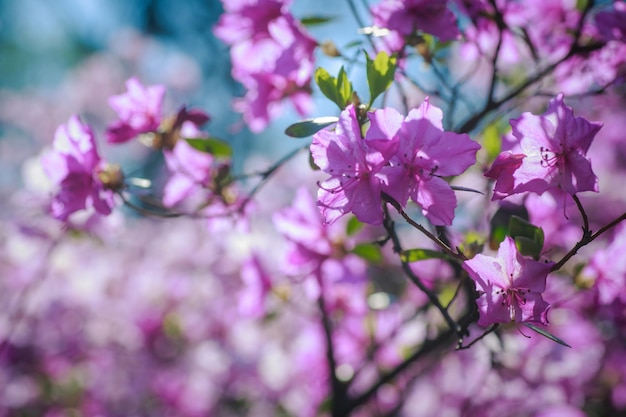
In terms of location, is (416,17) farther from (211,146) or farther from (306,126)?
(211,146)

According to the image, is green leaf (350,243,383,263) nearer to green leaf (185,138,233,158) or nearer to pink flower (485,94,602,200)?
green leaf (185,138,233,158)

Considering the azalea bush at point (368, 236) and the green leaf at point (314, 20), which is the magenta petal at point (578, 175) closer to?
the azalea bush at point (368, 236)

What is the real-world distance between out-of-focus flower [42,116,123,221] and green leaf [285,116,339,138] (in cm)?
39

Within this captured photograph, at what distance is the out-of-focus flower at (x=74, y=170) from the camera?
917mm

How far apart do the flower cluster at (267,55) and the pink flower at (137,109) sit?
0.19 m

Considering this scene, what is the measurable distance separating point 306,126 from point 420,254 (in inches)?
10.6

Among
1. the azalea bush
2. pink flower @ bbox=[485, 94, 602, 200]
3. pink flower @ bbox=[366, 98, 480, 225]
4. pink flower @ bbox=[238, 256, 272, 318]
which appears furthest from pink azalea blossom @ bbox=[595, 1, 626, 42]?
pink flower @ bbox=[238, 256, 272, 318]

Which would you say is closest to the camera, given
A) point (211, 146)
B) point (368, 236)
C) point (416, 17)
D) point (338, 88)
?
point (338, 88)

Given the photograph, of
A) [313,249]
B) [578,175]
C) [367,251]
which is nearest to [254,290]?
[313,249]

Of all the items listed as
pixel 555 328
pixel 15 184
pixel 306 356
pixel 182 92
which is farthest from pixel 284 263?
pixel 182 92

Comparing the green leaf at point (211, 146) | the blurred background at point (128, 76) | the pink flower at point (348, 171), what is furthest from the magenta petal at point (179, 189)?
the blurred background at point (128, 76)

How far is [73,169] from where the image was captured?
92cm

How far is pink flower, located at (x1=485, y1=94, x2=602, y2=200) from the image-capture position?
2.19ft

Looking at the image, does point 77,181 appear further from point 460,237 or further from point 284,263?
point 460,237
